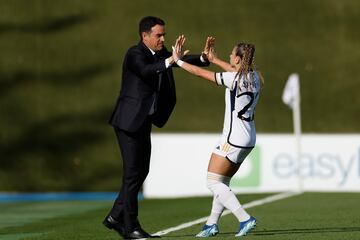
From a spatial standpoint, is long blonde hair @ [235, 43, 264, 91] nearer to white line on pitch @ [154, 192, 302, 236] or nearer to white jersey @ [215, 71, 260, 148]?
white jersey @ [215, 71, 260, 148]

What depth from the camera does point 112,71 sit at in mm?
28250

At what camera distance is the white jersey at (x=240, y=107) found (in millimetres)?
10264

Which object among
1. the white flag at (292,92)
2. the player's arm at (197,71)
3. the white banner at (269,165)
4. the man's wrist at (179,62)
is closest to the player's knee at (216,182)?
the player's arm at (197,71)

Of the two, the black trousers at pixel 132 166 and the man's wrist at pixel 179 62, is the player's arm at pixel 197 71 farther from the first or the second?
the black trousers at pixel 132 166

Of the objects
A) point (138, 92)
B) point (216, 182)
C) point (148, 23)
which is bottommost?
point (216, 182)

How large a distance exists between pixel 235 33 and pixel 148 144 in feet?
58.5

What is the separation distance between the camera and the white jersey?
1026cm

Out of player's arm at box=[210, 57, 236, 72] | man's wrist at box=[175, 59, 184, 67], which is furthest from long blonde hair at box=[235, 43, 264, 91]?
man's wrist at box=[175, 59, 184, 67]

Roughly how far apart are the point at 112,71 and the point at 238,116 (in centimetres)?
1809

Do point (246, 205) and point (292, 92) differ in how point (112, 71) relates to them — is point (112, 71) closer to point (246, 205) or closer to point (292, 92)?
point (292, 92)

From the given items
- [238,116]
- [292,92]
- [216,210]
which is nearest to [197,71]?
[238,116]

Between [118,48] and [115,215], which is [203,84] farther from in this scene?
[115,215]

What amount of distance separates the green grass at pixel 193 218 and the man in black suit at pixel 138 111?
51 cm

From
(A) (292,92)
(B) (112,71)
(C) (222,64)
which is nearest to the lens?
(C) (222,64)
